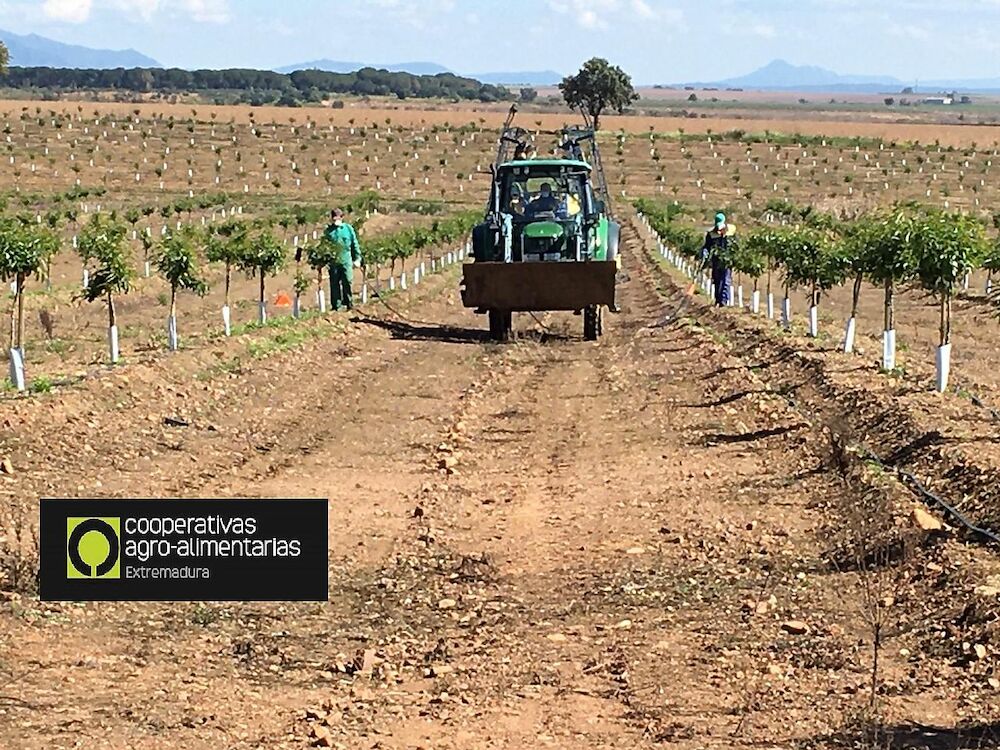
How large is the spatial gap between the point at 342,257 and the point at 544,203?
4104 mm

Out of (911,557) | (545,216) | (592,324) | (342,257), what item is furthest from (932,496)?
(342,257)

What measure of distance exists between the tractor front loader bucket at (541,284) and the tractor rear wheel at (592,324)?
4.08ft

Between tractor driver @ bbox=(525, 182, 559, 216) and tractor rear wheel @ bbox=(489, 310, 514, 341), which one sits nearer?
tractor driver @ bbox=(525, 182, 559, 216)

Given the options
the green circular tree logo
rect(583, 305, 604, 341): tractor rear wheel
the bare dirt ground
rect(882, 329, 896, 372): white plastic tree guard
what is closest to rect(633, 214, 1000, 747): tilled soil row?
the bare dirt ground

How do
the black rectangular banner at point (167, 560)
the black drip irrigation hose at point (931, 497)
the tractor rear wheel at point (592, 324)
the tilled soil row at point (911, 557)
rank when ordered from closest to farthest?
the tilled soil row at point (911, 557), the black rectangular banner at point (167, 560), the black drip irrigation hose at point (931, 497), the tractor rear wheel at point (592, 324)

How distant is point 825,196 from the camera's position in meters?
75.4

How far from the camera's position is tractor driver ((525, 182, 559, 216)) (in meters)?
21.4

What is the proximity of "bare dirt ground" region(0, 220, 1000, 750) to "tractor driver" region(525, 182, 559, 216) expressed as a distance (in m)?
5.34

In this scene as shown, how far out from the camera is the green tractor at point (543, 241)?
Answer: 20312 mm

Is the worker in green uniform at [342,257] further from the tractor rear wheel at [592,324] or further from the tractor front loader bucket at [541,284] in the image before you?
the tractor rear wheel at [592,324]

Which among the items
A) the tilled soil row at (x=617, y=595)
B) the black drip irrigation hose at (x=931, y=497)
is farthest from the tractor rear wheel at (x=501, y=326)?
the black drip irrigation hose at (x=931, y=497)

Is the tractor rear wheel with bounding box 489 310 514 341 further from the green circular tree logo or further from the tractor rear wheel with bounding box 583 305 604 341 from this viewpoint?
the green circular tree logo

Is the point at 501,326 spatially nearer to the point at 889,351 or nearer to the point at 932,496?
the point at 889,351

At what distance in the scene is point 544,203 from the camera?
842 inches
